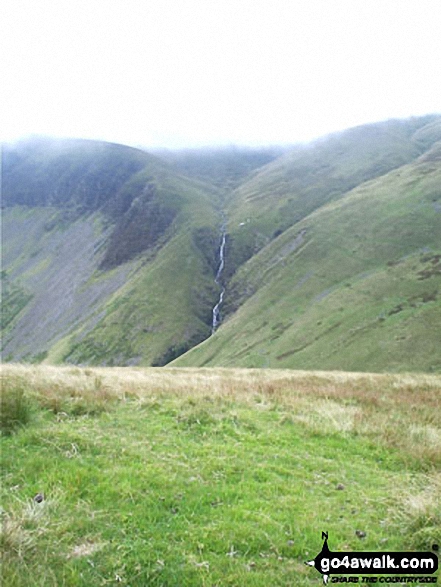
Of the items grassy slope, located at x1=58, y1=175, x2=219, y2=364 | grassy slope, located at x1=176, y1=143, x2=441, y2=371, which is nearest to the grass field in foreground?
grassy slope, located at x1=176, y1=143, x2=441, y2=371

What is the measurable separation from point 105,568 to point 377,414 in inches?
456

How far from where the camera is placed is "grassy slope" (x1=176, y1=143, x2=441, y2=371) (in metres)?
91.9

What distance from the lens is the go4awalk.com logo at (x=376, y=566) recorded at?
20.2 feet

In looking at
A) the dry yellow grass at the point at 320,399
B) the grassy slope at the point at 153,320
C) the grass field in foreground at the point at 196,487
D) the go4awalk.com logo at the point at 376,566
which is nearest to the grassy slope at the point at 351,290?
the grassy slope at the point at 153,320

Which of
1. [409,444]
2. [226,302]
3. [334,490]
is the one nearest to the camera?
[334,490]

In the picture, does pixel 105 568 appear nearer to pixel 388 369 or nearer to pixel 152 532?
pixel 152 532

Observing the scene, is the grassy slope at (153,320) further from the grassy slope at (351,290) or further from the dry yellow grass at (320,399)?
the dry yellow grass at (320,399)

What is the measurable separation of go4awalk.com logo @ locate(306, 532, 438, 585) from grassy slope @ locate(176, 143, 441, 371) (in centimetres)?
7790

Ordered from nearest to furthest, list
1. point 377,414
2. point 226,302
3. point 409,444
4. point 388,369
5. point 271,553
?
point 271,553, point 409,444, point 377,414, point 388,369, point 226,302

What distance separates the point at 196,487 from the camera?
27.4 feet

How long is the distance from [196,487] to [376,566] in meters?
3.36

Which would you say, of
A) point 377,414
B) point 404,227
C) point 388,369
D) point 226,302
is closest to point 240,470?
point 377,414

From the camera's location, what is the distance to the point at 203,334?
536 ft

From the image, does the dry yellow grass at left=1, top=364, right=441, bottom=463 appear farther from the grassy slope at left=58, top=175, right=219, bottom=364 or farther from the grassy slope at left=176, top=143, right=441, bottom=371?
the grassy slope at left=58, top=175, right=219, bottom=364
